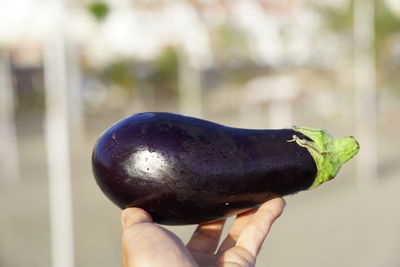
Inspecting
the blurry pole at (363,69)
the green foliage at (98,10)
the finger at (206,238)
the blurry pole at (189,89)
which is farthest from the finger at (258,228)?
the green foliage at (98,10)

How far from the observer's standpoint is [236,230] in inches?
88.7

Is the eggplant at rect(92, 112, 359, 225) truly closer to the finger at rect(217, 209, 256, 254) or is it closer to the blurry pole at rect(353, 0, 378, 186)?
the finger at rect(217, 209, 256, 254)

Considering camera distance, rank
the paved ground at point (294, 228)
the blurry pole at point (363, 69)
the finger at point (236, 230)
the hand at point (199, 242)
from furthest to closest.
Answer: the blurry pole at point (363, 69)
the paved ground at point (294, 228)
the finger at point (236, 230)
the hand at point (199, 242)

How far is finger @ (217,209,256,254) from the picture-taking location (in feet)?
7.23

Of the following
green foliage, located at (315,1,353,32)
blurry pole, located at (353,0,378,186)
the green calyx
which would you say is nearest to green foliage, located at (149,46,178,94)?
green foliage, located at (315,1,353,32)

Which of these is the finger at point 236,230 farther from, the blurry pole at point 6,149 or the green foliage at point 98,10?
the green foliage at point 98,10

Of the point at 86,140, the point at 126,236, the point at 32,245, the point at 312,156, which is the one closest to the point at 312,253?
the point at 32,245

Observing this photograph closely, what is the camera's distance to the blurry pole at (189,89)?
705 inches

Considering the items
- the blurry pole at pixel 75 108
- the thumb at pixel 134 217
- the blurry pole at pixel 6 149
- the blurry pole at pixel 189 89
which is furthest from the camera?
the blurry pole at pixel 189 89

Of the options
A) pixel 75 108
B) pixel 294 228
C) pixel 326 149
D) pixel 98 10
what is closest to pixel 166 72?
pixel 98 10

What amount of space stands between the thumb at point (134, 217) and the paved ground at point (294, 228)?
3.95 m

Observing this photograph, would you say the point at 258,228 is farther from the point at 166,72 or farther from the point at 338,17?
the point at 166,72

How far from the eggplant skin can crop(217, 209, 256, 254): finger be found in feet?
0.54

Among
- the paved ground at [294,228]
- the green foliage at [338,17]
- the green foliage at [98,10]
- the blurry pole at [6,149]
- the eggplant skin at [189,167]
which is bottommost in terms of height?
the paved ground at [294,228]
